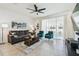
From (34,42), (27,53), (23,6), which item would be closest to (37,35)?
(34,42)

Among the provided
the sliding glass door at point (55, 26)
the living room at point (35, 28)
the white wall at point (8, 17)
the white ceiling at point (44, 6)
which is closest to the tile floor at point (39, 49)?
the living room at point (35, 28)

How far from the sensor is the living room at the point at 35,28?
2.61m

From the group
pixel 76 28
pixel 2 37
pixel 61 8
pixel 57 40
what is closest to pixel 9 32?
pixel 2 37

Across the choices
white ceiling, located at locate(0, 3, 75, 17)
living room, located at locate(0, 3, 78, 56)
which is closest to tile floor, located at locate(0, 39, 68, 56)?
living room, located at locate(0, 3, 78, 56)

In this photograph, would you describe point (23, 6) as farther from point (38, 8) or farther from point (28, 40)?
point (28, 40)

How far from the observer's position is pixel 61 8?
262 centimetres

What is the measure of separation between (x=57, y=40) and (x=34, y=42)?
19.4 inches

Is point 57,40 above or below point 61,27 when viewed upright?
below

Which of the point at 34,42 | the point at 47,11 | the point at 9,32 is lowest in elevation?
the point at 34,42

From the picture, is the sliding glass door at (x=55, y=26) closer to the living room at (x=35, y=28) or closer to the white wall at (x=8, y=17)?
the living room at (x=35, y=28)

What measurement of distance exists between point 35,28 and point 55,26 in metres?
0.44

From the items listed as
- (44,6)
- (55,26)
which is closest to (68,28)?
(55,26)

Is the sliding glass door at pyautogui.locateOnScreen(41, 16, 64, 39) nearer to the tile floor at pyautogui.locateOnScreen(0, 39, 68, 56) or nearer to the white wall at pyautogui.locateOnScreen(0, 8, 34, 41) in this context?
the tile floor at pyautogui.locateOnScreen(0, 39, 68, 56)

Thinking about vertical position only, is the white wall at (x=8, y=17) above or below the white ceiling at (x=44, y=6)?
below
